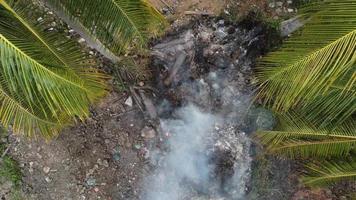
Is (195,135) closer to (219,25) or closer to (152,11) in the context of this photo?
(219,25)

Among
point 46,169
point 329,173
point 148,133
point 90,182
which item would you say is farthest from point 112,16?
point 329,173

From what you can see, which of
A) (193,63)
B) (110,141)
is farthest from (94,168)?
(193,63)

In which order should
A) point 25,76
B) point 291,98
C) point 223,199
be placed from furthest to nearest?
point 223,199, point 291,98, point 25,76

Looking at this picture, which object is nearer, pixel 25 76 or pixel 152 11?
pixel 25 76

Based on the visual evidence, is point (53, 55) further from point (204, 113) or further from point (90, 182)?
point (204, 113)

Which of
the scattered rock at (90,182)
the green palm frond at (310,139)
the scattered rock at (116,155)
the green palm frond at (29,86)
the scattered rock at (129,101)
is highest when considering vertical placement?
the green palm frond at (29,86)

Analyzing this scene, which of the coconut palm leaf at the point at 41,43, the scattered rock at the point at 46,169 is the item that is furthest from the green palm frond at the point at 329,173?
the scattered rock at the point at 46,169

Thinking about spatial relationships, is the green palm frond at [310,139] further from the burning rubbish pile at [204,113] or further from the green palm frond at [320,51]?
the green palm frond at [320,51]
